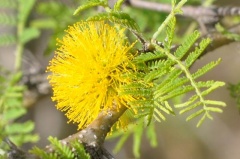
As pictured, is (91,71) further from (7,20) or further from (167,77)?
(7,20)

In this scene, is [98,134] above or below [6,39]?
below

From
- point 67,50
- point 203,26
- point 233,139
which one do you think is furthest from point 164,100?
point 233,139

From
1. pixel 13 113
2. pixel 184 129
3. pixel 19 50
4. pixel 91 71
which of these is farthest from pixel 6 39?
pixel 184 129

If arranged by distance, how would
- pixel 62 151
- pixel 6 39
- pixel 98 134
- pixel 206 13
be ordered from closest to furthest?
1. pixel 62 151
2. pixel 98 134
3. pixel 206 13
4. pixel 6 39

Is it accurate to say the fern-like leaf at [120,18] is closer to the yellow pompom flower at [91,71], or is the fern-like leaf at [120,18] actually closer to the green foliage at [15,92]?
the yellow pompom flower at [91,71]

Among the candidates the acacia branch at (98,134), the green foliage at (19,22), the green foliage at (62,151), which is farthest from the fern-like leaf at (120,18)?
the green foliage at (19,22)

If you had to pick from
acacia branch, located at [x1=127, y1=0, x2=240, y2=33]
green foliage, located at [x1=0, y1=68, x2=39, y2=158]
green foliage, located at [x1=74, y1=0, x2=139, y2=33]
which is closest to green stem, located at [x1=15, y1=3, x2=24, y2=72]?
green foliage, located at [x1=0, y1=68, x2=39, y2=158]

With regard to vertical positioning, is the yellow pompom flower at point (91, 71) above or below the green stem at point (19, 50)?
below

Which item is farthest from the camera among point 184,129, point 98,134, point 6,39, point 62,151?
point 184,129
